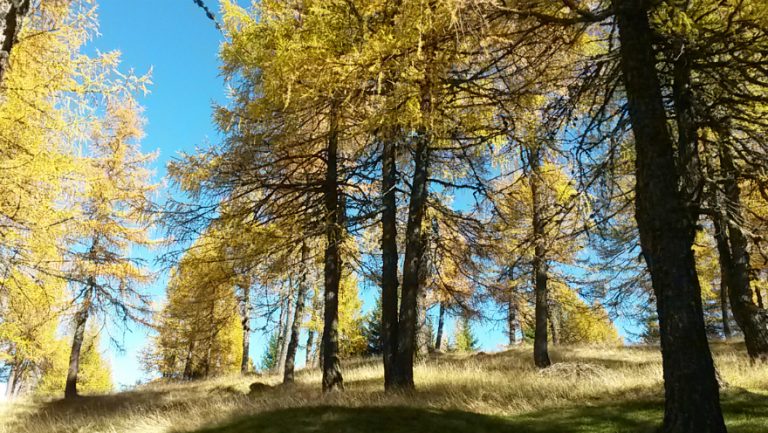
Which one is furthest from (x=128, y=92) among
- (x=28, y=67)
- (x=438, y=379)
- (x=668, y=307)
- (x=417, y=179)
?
(x=668, y=307)

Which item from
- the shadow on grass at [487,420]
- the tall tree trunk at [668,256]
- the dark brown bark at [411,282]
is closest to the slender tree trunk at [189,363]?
the dark brown bark at [411,282]

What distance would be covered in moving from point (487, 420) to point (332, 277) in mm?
4693

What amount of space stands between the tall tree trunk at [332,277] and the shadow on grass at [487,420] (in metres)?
2.81

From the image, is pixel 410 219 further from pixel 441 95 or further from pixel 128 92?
pixel 128 92

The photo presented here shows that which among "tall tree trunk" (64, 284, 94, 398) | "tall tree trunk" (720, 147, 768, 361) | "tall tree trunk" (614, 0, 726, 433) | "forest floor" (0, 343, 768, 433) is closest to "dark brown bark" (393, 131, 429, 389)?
Answer: "forest floor" (0, 343, 768, 433)

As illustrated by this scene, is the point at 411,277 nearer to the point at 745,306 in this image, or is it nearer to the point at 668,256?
the point at 668,256

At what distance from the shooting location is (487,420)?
5828 mm

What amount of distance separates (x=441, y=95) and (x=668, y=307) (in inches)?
148

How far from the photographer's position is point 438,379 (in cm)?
911

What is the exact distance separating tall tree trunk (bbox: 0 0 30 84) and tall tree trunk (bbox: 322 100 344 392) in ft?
18.4

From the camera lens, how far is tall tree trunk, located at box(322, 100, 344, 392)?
939cm

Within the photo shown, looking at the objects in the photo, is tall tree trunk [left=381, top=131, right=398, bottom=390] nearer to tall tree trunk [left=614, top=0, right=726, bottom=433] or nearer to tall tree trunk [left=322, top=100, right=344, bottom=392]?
tall tree trunk [left=322, top=100, right=344, bottom=392]

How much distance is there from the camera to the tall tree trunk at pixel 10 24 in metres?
3.49

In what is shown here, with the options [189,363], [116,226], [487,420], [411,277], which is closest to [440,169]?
[411,277]
